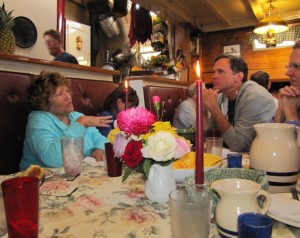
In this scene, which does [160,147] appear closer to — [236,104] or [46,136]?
[46,136]

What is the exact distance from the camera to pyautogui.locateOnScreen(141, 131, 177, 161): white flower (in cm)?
67

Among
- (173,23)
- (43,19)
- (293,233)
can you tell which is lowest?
(293,233)

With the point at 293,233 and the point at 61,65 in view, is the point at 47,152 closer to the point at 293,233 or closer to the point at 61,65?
the point at 61,65

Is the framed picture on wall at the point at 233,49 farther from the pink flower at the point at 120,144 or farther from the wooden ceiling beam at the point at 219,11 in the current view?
the pink flower at the point at 120,144

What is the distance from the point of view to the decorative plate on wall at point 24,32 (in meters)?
2.86

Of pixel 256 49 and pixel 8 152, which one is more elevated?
pixel 256 49

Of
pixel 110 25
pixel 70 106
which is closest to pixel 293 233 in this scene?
pixel 70 106

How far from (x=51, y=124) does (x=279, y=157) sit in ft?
3.65

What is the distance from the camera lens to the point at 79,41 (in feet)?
14.0

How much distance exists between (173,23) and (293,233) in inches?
216

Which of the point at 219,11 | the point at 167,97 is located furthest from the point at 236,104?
the point at 219,11

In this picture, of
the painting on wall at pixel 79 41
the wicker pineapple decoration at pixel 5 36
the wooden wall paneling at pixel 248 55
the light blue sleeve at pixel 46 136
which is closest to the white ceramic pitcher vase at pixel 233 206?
the light blue sleeve at pixel 46 136

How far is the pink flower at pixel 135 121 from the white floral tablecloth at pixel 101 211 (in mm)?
180

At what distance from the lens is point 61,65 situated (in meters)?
1.82
